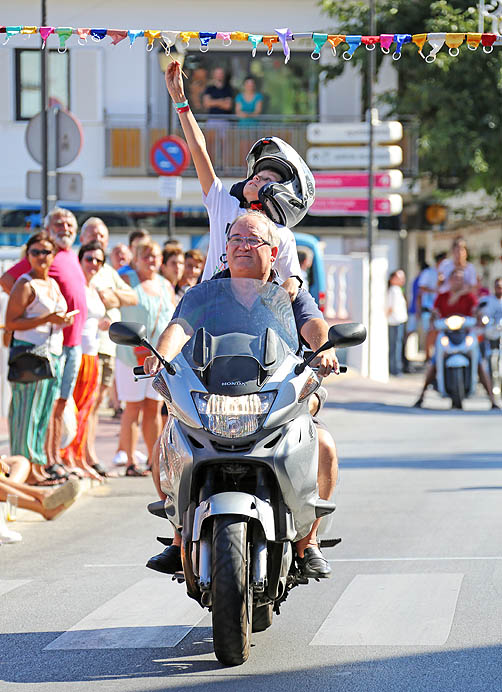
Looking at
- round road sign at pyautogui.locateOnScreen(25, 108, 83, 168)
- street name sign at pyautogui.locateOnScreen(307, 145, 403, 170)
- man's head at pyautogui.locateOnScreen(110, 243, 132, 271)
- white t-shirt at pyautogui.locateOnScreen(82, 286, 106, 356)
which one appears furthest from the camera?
street name sign at pyautogui.locateOnScreen(307, 145, 403, 170)

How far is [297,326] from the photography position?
657 cm

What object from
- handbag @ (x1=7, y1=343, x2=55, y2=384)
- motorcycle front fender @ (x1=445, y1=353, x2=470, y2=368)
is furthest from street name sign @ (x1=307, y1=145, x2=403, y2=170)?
handbag @ (x1=7, y1=343, x2=55, y2=384)

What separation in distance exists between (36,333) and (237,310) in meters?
4.79

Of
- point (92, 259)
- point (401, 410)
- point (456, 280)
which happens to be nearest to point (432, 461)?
point (92, 259)

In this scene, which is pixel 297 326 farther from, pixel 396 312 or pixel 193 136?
pixel 396 312

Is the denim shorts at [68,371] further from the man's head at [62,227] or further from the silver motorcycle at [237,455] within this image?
the silver motorcycle at [237,455]

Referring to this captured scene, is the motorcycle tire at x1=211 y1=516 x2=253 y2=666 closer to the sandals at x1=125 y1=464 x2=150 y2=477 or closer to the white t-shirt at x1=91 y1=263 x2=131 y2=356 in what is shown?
the white t-shirt at x1=91 y1=263 x2=131 y2=356

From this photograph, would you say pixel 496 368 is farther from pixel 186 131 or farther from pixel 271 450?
pixel 271 450

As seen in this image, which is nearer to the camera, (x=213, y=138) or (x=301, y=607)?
(x=301, y=607)

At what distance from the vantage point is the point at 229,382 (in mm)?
5879

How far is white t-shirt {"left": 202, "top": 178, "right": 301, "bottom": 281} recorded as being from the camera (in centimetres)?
689

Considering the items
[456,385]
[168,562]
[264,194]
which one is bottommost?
[456,385]

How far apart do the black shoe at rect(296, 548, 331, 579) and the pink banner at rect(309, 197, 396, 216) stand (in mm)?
18421

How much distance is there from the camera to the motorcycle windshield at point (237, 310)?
6109mm
